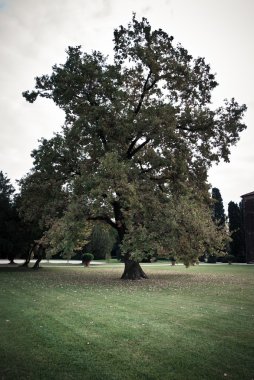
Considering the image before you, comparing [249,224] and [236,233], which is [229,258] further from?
[249,224]

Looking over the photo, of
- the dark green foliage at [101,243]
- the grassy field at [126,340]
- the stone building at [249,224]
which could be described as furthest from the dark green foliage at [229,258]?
the grassy field at [126,340]

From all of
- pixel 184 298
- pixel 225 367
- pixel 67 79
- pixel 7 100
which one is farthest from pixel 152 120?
pixel 225 367

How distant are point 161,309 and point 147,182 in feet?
36.8

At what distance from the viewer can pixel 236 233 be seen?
2274 inches

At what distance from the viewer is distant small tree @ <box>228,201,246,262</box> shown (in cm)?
5723

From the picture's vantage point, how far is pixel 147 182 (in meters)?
21.1

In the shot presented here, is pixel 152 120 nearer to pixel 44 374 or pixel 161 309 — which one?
pixel 161 309

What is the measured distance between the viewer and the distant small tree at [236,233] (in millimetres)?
57234

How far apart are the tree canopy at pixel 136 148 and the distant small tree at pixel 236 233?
34.6 meters

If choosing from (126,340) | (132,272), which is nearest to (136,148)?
(132,272)

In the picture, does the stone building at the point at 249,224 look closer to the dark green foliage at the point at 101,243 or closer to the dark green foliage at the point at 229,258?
the dark green foliage at the point at 229,258

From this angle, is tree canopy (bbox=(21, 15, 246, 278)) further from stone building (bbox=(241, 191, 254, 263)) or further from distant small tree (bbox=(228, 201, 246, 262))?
distant small tree (bbox=(228, 201, 246, 262))

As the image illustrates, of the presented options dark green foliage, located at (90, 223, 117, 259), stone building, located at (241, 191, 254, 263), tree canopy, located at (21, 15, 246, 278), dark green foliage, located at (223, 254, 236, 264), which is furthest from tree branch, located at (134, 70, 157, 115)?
dark green foliage, located at (223, 254, 236, 264)

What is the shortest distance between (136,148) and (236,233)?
39053mm
